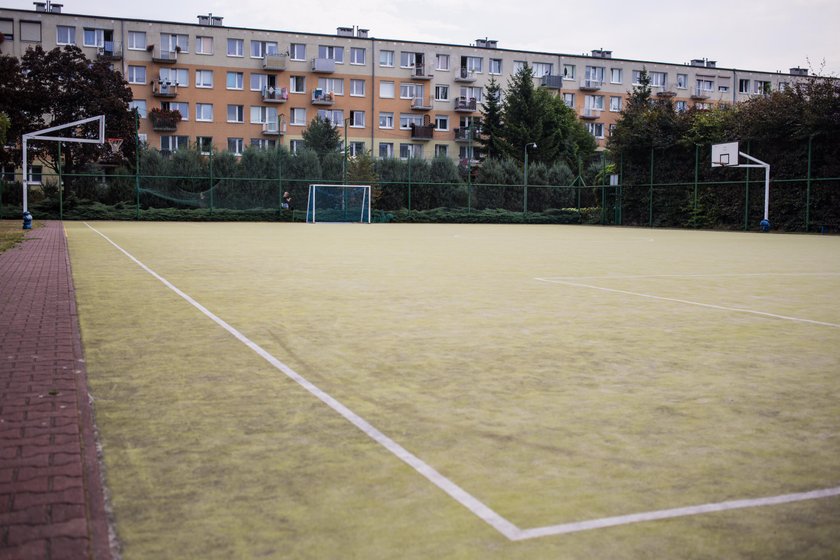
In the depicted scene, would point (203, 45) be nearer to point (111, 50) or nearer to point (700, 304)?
point (111, 50)

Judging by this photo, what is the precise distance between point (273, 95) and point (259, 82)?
202 cm

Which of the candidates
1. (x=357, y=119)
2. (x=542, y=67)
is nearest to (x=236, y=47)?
(x=357, y=119)

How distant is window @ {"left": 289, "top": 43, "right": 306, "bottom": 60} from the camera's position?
69062 millimetres

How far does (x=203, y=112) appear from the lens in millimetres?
67312

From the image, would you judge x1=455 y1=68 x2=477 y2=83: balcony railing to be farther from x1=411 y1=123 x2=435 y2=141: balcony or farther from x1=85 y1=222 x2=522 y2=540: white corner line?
x1=85 y1=222 x2=522 y2=540: white corner line

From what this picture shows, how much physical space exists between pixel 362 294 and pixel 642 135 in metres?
33.0

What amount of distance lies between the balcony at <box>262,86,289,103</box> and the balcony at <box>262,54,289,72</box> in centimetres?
167

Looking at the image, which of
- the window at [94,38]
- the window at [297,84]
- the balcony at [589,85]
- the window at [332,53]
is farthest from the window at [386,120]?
the window at [94,38]

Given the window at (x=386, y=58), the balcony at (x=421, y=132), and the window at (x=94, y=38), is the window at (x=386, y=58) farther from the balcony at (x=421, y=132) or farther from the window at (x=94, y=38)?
the window at (x=94, y=38)

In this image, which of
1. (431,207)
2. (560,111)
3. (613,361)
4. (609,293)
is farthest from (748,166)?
(560,111)

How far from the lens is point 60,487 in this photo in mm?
3146

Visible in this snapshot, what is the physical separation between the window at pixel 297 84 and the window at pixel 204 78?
6.33 metres

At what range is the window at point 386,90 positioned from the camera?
7188cm

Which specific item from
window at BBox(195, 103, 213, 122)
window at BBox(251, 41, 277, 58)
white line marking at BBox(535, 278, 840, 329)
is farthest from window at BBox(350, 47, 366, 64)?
white line marking at BBox(535, 278, 840, 329)
